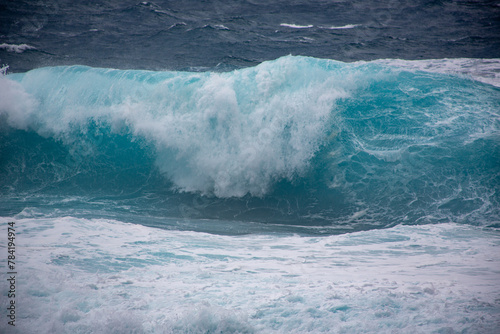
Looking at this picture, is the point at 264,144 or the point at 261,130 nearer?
the point at 264,144

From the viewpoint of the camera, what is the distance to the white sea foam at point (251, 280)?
2871mm

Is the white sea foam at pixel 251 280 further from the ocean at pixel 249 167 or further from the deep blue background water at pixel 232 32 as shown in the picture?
the deep blue background water at pixel 232 32

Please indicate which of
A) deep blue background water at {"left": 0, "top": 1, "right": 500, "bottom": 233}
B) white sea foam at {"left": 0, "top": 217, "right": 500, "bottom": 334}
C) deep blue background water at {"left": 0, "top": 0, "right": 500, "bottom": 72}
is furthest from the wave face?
deep blue background water at {"left": 0, "top": 0, "right": 500, "bottom": 72}

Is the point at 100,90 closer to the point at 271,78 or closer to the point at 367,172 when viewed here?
the point at 271,78

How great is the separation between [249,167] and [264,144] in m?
0.59

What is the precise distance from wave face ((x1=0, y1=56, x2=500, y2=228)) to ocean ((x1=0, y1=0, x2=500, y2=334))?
0.14ft

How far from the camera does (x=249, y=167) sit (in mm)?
7070

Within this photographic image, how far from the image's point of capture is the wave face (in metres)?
6.44

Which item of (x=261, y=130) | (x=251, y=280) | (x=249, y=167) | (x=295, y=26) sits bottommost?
(x=251, y=280)

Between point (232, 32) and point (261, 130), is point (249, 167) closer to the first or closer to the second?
point (261, 130)

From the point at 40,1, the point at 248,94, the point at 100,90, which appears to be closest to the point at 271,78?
the point at 248,94

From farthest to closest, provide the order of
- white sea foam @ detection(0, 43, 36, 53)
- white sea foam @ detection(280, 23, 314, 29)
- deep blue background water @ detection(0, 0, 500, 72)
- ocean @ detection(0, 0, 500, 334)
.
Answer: white sea foam @ detection(280, 23, 314, 29) → white sea foam @ detection(0, 43, 36, 53) → deep blue background water @ detection(0, 0, 500, 72) → ocean @ detection(0, 0, 500, 334)

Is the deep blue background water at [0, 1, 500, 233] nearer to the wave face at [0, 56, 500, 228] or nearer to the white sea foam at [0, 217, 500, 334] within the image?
the wave face at [0, 56, 500, 228]

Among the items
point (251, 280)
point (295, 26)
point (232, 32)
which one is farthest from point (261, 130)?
point (295, 26)
